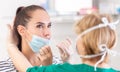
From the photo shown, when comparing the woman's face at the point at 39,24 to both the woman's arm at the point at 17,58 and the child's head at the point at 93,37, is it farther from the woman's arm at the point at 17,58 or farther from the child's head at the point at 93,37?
the child's head at the point at 93,37

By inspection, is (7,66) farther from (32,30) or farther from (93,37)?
(93,37)

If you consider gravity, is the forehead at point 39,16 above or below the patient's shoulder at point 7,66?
above

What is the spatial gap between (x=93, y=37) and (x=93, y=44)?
0.03 meters

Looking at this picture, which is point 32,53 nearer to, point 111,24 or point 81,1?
point 111,24

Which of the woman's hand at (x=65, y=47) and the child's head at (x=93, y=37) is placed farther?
the woman's hand at (x=65, y=47)

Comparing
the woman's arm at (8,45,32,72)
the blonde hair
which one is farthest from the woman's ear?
the blonde hair

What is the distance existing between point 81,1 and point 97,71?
5.25 ft

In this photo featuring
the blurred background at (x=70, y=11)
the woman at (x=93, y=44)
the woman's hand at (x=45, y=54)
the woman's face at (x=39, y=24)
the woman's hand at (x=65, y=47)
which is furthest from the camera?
the blurred background at (x=70, y=11)

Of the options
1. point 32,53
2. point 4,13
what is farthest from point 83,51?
point 4,13

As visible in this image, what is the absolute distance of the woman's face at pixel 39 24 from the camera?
5.95 feet

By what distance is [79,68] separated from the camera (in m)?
1.46

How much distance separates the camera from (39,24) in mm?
1813

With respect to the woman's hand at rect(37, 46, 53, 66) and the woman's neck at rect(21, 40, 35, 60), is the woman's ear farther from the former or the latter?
the woman's hand at rect(37, 46, 53, 66)

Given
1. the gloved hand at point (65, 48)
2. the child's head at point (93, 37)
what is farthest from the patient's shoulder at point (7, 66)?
the child's head at point (93, 37)
